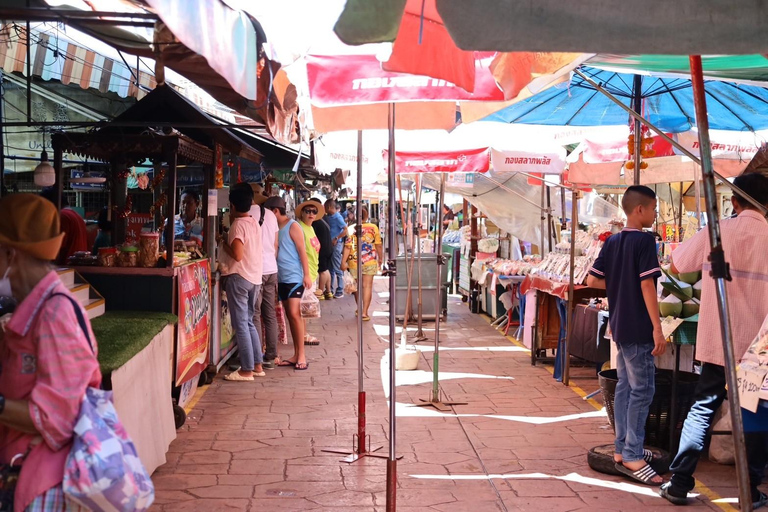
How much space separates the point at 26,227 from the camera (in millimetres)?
2951

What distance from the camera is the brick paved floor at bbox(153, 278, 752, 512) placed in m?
5.50

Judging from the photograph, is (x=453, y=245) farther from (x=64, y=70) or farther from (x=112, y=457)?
(x=112, y=457)

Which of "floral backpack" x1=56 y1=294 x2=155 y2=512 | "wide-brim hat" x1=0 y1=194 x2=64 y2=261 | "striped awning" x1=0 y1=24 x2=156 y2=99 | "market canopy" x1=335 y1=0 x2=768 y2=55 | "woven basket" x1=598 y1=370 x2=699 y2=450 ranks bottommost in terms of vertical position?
"woven basket" x1=598 y1=370 x2=699 y2=450

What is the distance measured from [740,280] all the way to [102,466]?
4031 millimetres

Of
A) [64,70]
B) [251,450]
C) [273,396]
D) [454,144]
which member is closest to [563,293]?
[454,144]

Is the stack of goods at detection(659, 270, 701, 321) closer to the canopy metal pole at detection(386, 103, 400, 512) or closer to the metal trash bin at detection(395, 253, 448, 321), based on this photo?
the canopy metal pole at detection(386, 103, 400, 512)

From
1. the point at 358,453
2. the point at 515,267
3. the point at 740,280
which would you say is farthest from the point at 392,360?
the point at 515,267

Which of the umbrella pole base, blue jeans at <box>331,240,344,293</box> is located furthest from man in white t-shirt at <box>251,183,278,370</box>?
blue jeans at <box>331,240,344,293</box>

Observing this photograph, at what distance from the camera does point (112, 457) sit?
2.80 meters

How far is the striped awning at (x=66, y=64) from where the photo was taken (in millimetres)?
9773

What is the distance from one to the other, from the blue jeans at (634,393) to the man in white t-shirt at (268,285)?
187 inches

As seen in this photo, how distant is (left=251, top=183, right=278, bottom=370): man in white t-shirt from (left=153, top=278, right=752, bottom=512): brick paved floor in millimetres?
423

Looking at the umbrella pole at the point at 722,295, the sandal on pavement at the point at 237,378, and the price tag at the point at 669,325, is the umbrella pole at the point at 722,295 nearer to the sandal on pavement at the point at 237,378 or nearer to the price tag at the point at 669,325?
the price tag at the point at 669,325

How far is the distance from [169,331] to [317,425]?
1.58m
